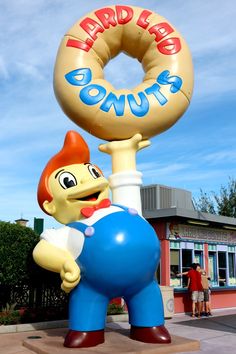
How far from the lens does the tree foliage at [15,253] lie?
934cm

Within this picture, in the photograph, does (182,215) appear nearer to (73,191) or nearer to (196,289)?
(196,289)

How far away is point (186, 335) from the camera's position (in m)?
8.32

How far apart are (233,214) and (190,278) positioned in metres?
22.1

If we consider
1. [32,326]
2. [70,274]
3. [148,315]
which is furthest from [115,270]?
[32,326]

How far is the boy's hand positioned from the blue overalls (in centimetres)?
17

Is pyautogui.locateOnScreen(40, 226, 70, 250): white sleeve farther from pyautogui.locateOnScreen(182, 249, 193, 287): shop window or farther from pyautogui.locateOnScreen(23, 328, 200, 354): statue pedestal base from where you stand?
pyautogui.locateOnScreen(182, 249, 193, 287): shop window

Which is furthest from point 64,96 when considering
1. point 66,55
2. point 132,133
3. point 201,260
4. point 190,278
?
point 201,260

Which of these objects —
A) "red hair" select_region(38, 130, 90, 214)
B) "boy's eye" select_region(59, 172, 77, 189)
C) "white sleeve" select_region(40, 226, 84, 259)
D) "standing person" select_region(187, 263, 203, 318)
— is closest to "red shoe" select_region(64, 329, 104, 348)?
"white sleeve" select_region(40, 226, 84, 259)

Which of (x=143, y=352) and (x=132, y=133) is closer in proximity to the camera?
(x=143, y=352)

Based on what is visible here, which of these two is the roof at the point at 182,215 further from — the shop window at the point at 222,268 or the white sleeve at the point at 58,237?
the white sleeve at the point at 58,237

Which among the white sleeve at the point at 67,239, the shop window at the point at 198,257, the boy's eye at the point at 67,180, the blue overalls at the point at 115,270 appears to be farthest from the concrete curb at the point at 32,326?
the shop window at the point at 198,257

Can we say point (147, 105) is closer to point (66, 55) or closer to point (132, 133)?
point (132, 133)

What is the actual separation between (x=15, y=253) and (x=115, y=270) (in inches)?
161

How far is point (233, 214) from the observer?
3281 cm
